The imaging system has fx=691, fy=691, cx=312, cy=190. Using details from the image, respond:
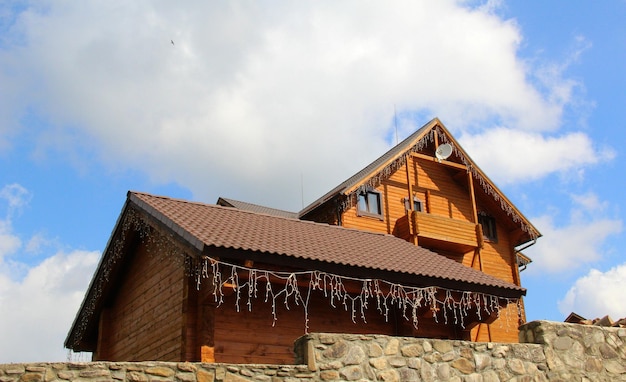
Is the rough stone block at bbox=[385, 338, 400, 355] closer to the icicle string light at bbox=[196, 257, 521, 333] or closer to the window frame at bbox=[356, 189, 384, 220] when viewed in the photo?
the icicle string light at bbox=[196, 257, 521, 333]

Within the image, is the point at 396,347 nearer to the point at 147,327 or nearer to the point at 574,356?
the point at 574,356

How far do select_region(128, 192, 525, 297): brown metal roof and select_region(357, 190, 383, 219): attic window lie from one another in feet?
21.3

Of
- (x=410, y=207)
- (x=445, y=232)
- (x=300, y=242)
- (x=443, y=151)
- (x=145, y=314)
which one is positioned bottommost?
(x=145, y=314)

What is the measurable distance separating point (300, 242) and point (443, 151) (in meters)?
12.0

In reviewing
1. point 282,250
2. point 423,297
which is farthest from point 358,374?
point 423,297

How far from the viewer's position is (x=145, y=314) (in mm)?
13531

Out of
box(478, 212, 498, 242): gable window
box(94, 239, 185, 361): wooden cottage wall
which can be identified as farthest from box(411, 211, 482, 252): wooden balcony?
box(94, 239, 185, 361): wooden cottage wall

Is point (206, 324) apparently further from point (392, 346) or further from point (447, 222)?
point (447, 222)

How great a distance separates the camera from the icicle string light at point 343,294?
1084cm

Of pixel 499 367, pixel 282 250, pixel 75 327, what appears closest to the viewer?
pixel 499 367

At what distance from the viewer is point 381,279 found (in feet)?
39.7

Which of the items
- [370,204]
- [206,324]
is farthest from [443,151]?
[206,324]

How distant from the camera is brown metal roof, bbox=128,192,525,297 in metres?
11.3

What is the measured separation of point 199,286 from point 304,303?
195cm
